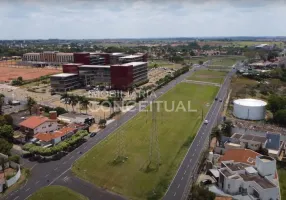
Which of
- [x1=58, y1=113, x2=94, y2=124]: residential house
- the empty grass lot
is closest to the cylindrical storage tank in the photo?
[x1=58, y1=113, x2=94, y2=124]: residential house

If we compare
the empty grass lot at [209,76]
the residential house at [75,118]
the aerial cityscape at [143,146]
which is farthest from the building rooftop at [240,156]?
the empty grass lot at [209,76]

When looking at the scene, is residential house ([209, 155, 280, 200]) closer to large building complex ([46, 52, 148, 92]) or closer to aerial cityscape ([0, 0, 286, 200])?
aerial cityscape ([0, 0, 286, 200])

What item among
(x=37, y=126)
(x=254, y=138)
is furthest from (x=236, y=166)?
(x=37, y=126)

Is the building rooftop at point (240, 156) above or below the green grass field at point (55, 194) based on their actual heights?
above

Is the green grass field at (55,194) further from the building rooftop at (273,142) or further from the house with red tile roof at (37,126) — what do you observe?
the building rooftop at (273,142)

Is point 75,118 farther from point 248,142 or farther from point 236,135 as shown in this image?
point 248,142

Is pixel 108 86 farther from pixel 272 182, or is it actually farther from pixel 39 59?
pixel 39 59

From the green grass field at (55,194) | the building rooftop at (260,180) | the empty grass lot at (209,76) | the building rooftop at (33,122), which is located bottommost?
the green grass field at (55,194)

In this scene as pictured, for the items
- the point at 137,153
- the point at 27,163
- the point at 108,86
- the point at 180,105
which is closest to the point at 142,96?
the point at 180,105
